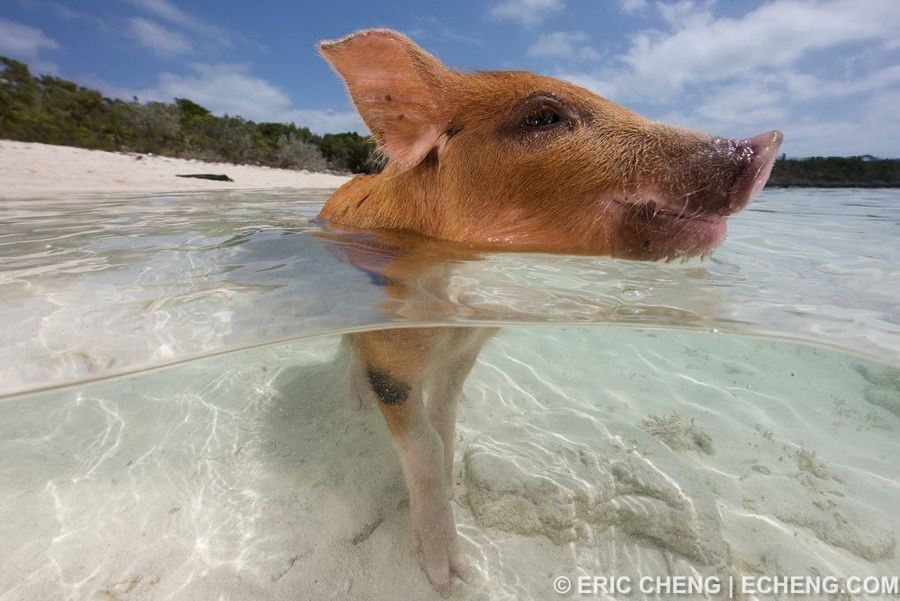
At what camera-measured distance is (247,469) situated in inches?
122

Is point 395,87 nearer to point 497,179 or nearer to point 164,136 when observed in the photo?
point 497,179

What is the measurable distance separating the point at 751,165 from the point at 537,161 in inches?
38.8

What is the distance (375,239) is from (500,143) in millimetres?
1090

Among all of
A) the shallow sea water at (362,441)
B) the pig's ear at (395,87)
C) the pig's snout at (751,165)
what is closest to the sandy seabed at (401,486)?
the shallow sea water at (362,441)

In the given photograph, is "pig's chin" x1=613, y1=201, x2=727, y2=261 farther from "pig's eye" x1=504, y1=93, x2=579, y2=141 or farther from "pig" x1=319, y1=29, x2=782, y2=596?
"pig's eye" x1=504, y1=93, x2=579, y2=141

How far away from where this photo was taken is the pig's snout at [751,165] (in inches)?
82.1

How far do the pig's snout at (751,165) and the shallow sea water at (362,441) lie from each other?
749 mm

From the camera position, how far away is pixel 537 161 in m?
2.52

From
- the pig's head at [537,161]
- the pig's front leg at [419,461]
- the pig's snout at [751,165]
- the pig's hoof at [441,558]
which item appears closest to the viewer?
the pig's snout at [751,165]

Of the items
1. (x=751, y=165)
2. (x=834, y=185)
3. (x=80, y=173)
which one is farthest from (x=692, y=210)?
(x=834, y=185)

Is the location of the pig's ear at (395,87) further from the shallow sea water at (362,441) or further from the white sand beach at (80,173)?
the white sand beach at (80,173)

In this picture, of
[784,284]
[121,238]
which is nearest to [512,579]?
[784,284]

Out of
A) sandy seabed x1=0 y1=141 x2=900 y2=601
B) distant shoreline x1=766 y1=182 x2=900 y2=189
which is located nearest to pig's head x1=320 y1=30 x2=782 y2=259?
sandy seabed x1=0 y1=141 x2=900 y2=601

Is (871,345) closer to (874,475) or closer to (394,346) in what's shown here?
(874,475)
